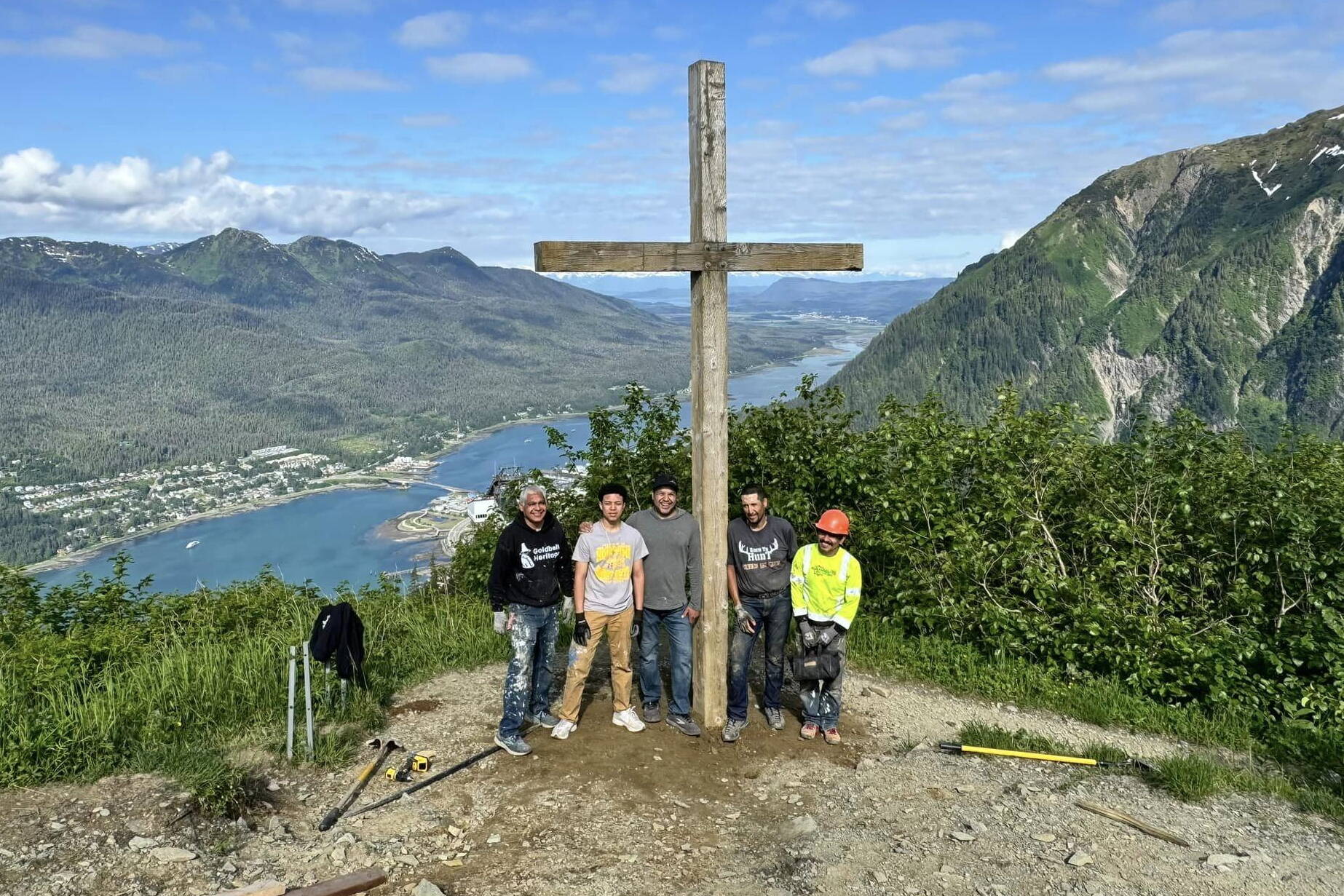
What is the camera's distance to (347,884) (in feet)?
15.2

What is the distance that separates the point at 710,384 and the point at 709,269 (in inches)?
33.9

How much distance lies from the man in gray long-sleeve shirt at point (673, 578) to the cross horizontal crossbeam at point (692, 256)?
1.68m

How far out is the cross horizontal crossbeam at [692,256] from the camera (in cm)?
625

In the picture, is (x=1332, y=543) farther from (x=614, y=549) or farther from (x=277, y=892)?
(x=277, y=892)

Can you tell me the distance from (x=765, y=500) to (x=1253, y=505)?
4.63 meters

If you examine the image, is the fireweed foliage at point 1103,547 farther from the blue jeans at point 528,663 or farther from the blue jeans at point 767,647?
the blue jeans at point 528,663

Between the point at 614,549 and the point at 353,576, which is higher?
the point at 614,549

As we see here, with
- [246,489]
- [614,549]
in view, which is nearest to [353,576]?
[246,489]

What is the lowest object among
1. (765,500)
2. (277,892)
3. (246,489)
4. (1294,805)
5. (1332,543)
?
(246,489)

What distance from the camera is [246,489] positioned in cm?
15112

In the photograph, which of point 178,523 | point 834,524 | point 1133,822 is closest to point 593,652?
point 834,524

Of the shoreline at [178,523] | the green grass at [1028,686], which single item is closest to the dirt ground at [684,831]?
the green grass at [1028,686]

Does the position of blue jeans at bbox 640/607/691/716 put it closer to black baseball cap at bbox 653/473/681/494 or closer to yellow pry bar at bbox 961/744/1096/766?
black baseball cap at bbox 653/473/681/494

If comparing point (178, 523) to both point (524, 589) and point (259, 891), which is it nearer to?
point (524, 589)
